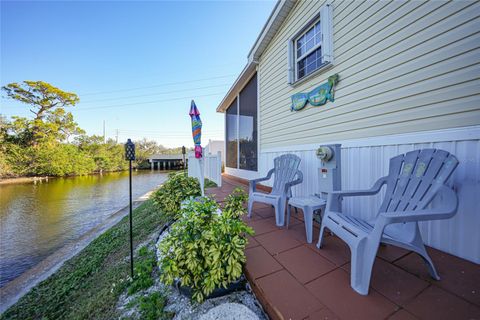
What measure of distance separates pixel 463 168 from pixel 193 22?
10.2 m

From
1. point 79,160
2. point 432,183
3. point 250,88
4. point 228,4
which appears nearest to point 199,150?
point 432,183

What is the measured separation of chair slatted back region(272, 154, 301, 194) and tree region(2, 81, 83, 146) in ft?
79.8

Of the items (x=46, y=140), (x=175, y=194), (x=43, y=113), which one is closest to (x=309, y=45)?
(x=175, y=194)

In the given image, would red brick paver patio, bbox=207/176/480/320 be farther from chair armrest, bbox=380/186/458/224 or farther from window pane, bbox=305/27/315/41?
window pane, bbox=305/27/315/41

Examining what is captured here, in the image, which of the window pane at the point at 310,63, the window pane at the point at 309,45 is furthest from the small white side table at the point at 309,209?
the window pane at the point at 309,45

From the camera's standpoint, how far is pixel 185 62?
1296cm

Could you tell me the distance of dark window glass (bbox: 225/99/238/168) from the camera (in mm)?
7074

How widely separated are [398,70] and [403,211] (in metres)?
1.55

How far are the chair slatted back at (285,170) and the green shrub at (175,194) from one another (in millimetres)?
1452

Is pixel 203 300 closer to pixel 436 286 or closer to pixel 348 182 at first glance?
pixel 436 286

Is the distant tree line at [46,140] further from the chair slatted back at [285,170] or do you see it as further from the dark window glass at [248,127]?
the chair slatted back at [285,170]

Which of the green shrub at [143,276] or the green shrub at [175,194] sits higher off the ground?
the green shrub at [175,194]

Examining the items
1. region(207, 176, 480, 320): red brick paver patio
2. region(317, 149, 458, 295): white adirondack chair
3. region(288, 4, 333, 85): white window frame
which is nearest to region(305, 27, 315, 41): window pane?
region(288, 4, 333, 85): white window frame

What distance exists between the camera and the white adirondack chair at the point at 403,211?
1.12 meters
